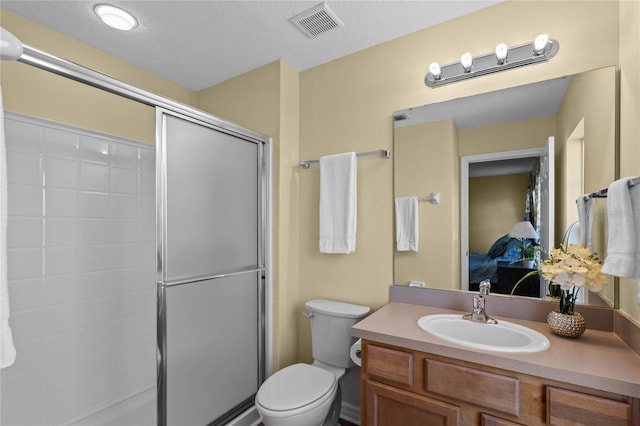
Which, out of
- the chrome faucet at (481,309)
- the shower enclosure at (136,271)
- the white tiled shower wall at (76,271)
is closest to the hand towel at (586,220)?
the chrome faucet at (481,309)

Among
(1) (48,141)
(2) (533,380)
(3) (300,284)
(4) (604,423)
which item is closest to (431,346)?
(2) (533,380)

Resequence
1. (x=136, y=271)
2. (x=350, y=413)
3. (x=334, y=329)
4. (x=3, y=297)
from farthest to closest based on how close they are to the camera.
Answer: (x=136, y=271)
(x=350, y=413)
(x=334, y=329)
(x=3, y=297)

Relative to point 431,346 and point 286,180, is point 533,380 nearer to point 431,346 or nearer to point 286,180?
point 431,346

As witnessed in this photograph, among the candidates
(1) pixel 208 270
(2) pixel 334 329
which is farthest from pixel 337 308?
(1) pixel 208 270

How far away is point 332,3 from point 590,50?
1250 mm

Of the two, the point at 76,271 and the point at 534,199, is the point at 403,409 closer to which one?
the point at 534,199

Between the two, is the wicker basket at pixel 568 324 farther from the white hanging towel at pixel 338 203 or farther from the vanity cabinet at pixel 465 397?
the white hanging towel at pixel 338 203

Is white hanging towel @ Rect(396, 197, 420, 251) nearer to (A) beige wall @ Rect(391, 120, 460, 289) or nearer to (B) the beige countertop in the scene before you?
(A) beige wall @ Rect(391, 120, 460, 289)

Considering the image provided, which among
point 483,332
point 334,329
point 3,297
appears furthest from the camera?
point 334,329

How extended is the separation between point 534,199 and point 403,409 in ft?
3.81

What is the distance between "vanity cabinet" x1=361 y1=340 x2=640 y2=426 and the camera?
98 cm

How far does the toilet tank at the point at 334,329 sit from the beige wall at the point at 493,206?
78cm

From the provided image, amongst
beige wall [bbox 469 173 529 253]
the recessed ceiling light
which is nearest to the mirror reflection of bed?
beige wall [bbox 469 173 529 253]

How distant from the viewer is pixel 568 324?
1.26 m
